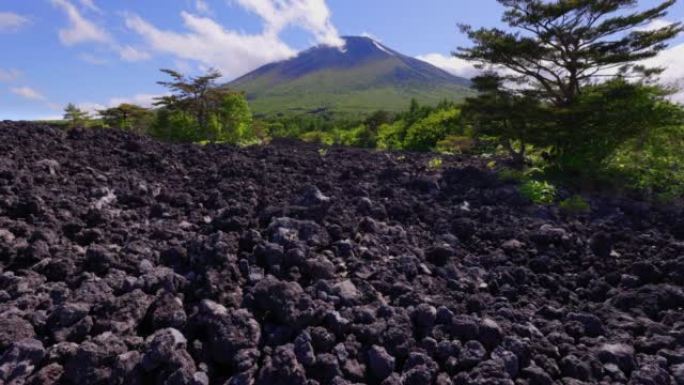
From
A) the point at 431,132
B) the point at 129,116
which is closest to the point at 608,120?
the point at 431,132

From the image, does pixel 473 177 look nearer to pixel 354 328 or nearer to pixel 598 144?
pixel 598 144

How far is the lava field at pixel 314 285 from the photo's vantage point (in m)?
3.24

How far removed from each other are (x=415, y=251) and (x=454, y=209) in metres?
2.12

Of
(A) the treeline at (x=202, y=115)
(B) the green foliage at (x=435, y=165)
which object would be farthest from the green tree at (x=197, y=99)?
(B) the green foliage at (x=435, y=165)

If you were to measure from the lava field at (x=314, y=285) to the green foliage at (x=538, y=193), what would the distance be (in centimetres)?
59

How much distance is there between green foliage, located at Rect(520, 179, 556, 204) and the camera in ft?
26.3

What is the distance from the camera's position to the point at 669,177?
888cm

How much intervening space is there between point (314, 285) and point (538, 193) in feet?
17.1

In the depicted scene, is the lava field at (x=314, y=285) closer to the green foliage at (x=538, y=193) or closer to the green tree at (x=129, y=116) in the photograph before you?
the green foliage at (x=538, y=193)

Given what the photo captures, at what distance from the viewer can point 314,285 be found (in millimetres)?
4180

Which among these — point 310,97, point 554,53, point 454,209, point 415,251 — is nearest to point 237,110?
point 554,53

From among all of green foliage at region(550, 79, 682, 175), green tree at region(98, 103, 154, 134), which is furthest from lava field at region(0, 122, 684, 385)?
green tree at region(98, 103, 154, 134)

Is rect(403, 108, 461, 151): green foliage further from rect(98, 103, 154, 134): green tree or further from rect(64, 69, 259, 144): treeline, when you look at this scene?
rect(98, 103, 154, 134): green tree

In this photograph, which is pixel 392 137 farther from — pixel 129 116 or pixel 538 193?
pixel 538 193
